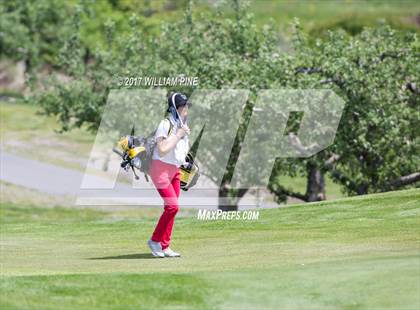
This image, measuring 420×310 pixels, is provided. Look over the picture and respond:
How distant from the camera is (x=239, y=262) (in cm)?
1508

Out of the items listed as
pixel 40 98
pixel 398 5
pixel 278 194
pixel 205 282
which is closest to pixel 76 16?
pixel 40 98

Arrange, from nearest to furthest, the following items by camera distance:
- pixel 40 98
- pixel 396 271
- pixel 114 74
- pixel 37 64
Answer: pixel 396 271 < pixel 114 74 < pixel 40 98 < pixel 37 64

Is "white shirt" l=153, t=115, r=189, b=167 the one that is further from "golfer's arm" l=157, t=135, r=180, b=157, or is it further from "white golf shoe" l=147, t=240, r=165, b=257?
"white golf shoe" l=147, t=240, r=165, b=257

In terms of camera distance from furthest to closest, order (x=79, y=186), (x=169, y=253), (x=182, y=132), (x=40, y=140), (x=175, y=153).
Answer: (x=40, y=140), (x=79, y=186), (x=169, y=253), (x=175, y=153), (x=182, y=132)

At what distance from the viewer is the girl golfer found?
616 inches

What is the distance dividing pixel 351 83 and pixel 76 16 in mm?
14653

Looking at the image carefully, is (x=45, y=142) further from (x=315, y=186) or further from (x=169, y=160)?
(x=169, y=160)

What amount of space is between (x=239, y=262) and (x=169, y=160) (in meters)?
2.08

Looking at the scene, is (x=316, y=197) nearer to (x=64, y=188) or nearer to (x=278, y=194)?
(x=278, y=194)

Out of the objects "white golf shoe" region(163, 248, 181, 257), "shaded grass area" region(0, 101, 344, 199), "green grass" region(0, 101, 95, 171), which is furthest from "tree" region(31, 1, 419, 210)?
"green grass" region(0, 101, 95, 171)

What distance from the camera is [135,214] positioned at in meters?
45.6
